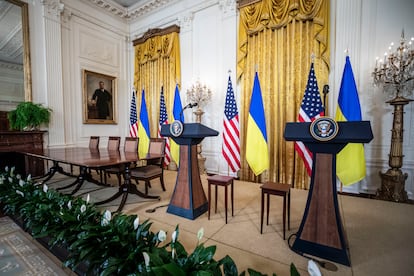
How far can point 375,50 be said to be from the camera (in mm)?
3080

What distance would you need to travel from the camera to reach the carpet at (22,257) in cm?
150

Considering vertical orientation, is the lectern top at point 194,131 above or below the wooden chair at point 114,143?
above

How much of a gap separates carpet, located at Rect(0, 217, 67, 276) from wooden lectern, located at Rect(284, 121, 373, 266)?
80.1 inches

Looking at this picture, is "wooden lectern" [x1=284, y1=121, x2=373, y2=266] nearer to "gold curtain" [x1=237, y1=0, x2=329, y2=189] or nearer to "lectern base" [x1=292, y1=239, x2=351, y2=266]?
"lectern base" [x1=292, y1=239, x2=351, y2=266]

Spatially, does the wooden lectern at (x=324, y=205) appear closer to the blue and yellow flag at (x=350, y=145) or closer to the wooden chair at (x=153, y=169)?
the blue and yellow flag at (x=350, y=145)

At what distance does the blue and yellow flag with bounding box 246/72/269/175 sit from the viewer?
319 cm

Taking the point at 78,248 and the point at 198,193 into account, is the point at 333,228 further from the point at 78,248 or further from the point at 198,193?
the point at 78,248

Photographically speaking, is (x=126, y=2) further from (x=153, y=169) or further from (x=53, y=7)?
(x=153, y=169)

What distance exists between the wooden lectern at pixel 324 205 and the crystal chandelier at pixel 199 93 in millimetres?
3205

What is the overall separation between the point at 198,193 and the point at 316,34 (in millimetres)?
3326

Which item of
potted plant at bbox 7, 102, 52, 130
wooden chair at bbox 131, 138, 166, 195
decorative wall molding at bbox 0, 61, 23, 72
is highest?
decorative wall molding at bbox 0, 61, 23, 72

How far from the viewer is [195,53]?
5.00 meters

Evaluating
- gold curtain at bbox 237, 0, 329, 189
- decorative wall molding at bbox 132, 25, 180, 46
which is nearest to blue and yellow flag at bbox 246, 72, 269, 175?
gold curtain at bbox 237, 0, 329, 189

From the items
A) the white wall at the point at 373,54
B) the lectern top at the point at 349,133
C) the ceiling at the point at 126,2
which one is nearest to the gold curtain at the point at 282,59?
the white wall at the point at 373,54
